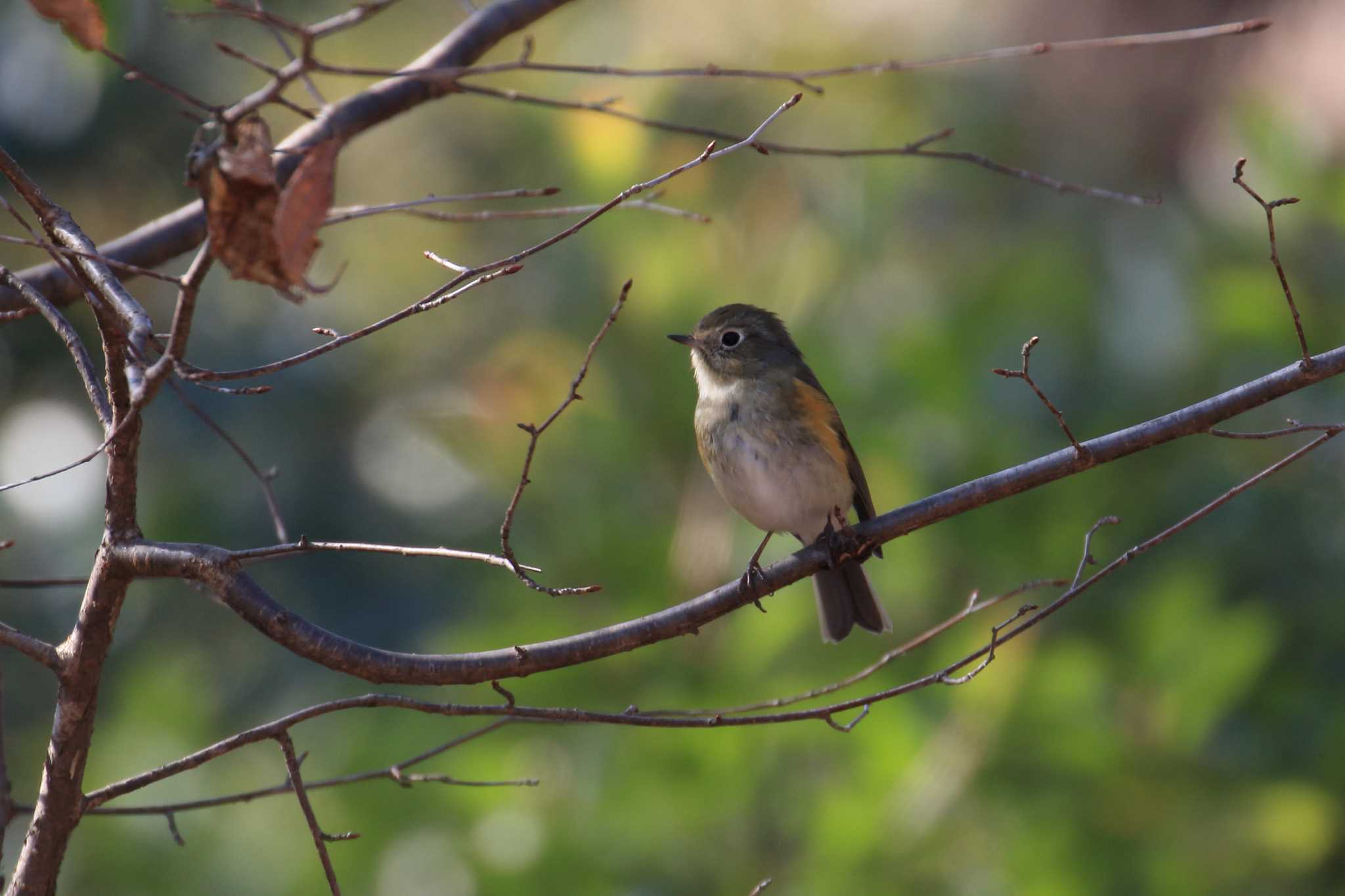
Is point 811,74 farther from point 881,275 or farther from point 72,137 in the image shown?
point 72,137

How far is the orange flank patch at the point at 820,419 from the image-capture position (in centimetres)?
421

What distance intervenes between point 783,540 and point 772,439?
3.33 ft

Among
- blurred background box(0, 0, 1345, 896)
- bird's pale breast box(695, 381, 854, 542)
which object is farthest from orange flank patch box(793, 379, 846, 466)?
blurred background box(0, 0, 1345, 896)

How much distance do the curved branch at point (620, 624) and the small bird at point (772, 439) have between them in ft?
5.22

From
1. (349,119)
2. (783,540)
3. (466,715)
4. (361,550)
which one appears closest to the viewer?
(361,550)

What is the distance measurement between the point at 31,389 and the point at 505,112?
5126mm

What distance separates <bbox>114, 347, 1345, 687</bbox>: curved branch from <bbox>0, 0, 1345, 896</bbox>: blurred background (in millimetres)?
2675

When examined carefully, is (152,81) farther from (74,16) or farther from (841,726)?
(841,726)

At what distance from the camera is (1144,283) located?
657cm

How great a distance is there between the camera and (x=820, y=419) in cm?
427

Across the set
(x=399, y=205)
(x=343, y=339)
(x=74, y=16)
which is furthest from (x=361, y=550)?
(x=74, y=16)

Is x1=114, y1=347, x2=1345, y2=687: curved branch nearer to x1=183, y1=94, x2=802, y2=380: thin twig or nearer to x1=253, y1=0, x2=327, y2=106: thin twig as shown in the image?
x1=183, y1=94, x2=802, y2=380: thin twig

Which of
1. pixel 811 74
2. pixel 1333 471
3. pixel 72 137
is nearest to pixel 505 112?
pixel 72 137

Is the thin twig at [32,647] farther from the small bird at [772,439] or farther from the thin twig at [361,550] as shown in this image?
the small bird at [772,439]
